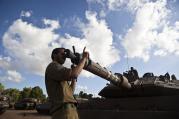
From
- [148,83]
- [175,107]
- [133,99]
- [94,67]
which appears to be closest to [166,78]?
[148,83]

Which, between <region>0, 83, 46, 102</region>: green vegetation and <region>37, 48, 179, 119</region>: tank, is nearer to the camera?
<region>37, 48, 179, 119</region>: tank

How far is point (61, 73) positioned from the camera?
15.8ft

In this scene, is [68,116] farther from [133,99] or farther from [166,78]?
[166,78]

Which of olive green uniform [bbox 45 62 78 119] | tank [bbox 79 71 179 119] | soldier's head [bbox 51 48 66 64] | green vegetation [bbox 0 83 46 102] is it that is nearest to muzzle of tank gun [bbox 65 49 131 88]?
soldier's head [bbox 51 48 66 64]

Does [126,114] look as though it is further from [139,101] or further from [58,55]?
[58,55]

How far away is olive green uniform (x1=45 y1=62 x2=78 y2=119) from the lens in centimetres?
478

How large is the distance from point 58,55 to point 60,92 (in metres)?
0.55

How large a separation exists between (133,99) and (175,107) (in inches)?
49.3

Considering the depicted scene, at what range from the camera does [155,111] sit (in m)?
7.31

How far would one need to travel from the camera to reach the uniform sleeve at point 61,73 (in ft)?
15.6

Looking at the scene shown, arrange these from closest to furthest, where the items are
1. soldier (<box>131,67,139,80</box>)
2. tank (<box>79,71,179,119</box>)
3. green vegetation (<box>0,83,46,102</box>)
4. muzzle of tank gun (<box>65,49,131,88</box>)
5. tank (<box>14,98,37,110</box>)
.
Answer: muzzle of tank gun (<box>65,49,131,88</box>)
tank (<box>79,71,179,119</box>)
soldier (<box>131,67,139,80</box>)
tank (<box>14,98,37,110</box>)
green vegetation (<box>0,83,46,102</box>)

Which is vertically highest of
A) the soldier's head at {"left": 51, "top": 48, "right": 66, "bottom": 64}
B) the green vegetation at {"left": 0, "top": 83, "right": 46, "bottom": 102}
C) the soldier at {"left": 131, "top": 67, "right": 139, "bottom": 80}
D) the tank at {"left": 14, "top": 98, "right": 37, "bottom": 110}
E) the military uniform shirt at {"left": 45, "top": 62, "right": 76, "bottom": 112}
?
the green vegetation at {"left": 0, "top": 83, "right": 46, "bottom": 102}

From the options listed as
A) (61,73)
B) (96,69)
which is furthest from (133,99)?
(61,73)

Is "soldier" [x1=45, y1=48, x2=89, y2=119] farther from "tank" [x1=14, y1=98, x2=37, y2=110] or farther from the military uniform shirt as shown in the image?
"tank" [x1=14, y1=98, x2=37, y2=110]
